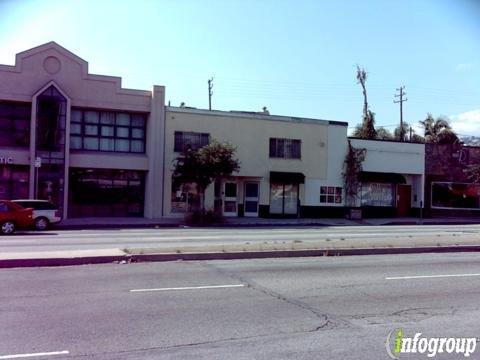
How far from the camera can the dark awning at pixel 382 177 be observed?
113 ft

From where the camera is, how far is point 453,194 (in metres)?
37.4

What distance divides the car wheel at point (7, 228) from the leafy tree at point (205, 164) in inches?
356

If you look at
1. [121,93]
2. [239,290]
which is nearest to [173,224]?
[121,93]

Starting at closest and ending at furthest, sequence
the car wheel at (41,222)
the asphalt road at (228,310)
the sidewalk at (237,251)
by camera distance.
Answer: the asphalt road at (228,310), the sidewalk at (237,251), the car wheel at (41,222)

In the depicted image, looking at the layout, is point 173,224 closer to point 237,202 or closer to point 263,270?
point 237,202

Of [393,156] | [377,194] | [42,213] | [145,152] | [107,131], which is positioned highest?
[107,131]

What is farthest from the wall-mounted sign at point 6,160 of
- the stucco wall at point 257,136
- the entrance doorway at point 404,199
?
the entrance doorway at point 404,199

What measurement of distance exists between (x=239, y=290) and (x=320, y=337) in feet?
9.56

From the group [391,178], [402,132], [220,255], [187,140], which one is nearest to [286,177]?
[187,140]

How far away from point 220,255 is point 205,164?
47.4 ft

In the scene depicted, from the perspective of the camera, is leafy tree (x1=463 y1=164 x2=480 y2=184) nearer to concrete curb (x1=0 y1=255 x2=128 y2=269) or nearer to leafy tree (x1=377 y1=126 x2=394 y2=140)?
leafy tree (x1=377 y1=126 x2=394 y2=140)

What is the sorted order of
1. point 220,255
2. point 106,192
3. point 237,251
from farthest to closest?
point 106,192
point 237,251
point 220,255

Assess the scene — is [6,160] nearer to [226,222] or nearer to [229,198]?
[226,222]

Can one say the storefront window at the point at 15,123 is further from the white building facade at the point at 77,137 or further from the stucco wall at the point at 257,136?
the stucco wall at the point at 257,136
